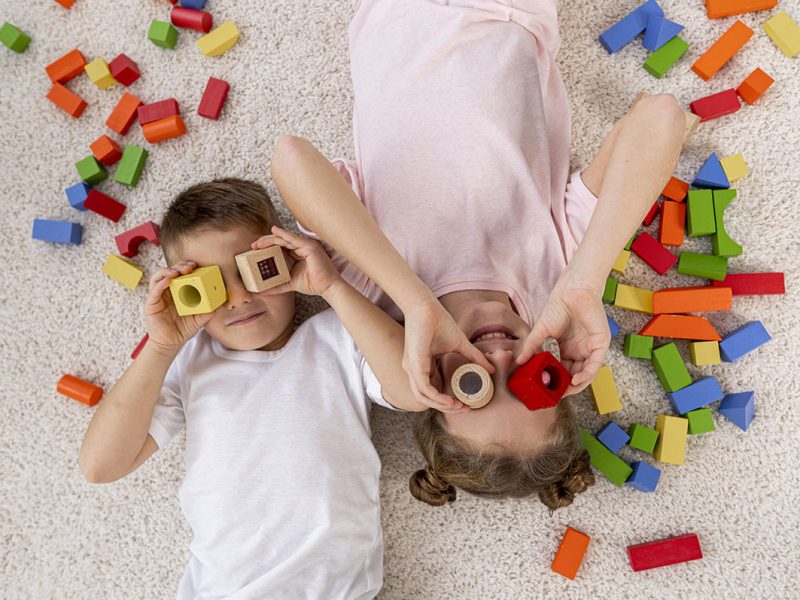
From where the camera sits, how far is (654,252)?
1.12 m

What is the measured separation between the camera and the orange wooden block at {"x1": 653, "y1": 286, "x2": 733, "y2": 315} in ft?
3.57

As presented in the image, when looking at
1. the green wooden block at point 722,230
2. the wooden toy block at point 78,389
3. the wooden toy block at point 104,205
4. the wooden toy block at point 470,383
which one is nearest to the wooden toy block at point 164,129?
the wooden toy block at point 104,205

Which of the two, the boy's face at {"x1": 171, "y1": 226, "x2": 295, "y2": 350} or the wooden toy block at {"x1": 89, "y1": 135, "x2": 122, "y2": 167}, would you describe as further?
the wooden toy block at {"x1": 89, "y1": 135, "x2": 122, "y2": 167}

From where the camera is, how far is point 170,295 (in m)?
0.95

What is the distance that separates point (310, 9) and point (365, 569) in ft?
3.26

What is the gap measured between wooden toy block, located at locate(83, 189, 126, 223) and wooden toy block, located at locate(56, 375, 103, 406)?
11.8 inches

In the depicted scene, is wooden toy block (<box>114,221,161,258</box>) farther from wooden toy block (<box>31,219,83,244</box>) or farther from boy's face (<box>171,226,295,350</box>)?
boy's face (<box>171,226,295,350</box>)

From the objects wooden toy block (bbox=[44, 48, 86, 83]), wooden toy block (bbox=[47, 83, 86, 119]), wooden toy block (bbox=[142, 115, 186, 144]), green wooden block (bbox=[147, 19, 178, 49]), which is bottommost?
Result: wooden toy block (bbox=[142, 115, 186, 144])

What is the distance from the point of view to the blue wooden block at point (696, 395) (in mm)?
1090

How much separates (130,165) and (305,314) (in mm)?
420

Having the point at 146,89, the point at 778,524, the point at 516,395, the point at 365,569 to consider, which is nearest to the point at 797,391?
the point at 778,524

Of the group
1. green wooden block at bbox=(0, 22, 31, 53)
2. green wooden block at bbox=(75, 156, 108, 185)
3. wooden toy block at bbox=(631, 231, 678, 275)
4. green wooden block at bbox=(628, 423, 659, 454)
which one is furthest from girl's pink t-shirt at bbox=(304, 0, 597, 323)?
green wooden block at bbox=(0, 22, 31, 53)

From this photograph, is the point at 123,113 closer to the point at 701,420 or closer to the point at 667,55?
the point at 667,55

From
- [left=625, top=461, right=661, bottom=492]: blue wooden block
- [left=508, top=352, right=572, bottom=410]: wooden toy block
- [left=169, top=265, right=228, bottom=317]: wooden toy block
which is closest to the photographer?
[left=508, top=352, right=572, bottom=410]: wooden toy block
